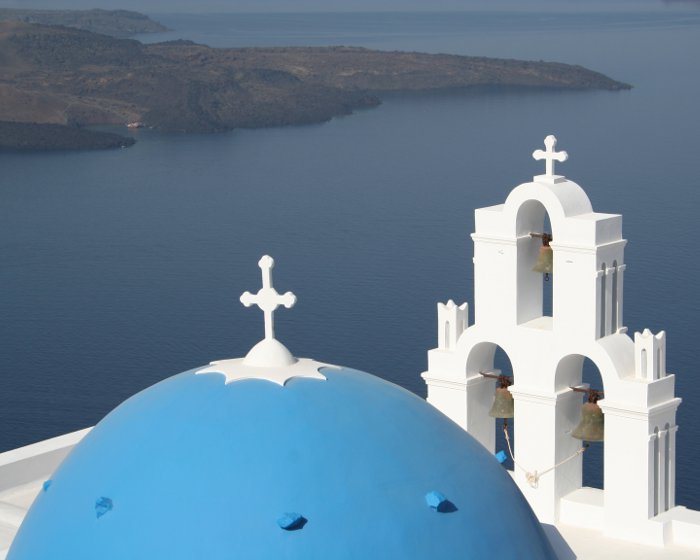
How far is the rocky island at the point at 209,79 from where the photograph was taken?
277 feet

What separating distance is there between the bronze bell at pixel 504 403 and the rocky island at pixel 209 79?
6434 centimetres

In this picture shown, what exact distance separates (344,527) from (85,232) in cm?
4439

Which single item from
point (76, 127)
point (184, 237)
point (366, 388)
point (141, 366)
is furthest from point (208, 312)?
point (76, 127)

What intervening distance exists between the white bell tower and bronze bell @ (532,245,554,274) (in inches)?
4.9

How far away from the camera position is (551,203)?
11.6 metres

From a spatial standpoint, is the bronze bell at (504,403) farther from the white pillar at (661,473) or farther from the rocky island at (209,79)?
the rocky island at (209,79)

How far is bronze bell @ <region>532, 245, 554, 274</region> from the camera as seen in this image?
11.9 metres

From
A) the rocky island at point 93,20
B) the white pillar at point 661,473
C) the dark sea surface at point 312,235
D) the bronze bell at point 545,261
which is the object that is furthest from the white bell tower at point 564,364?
the rocky island at point 93,20

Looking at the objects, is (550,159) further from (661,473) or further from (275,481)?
(275,481)

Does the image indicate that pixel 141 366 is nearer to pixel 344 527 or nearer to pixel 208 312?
pixel 208 312

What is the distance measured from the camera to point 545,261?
12.0m

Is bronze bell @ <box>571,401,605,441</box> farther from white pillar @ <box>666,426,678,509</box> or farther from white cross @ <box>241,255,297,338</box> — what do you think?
white cross @ <box>241,255,297,338</box>

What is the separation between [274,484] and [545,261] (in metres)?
4.63

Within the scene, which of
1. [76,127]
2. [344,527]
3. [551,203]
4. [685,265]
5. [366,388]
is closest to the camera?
[344,527]
